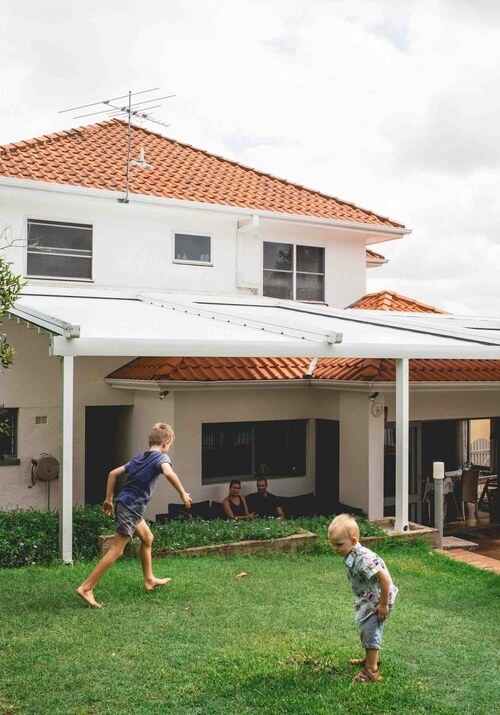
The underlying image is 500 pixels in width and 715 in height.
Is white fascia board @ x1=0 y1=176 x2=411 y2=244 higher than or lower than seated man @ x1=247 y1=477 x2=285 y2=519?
higher

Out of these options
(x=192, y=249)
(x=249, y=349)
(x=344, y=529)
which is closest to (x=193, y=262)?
(x=192, y=249)

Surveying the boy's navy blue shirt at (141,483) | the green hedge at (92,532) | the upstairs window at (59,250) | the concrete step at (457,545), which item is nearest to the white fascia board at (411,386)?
the green hedge at (92,532)

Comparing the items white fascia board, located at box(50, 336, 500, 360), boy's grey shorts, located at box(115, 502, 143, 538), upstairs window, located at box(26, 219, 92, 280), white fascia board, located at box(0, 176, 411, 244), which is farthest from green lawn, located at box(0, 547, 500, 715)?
white fascia board, located at box(0, 176, 411, 244)

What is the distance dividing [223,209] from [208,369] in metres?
5.10

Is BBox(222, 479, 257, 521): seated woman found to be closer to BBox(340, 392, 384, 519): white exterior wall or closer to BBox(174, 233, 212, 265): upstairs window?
BBox(340, 392, 384, 519): white exterior wall

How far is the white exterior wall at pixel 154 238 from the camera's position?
16.4m

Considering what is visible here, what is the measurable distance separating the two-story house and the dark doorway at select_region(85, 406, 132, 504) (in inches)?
1.4

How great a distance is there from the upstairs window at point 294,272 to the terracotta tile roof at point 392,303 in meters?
1.20

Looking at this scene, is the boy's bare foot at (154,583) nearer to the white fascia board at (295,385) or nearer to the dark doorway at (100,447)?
the white fascia board at (295,385)

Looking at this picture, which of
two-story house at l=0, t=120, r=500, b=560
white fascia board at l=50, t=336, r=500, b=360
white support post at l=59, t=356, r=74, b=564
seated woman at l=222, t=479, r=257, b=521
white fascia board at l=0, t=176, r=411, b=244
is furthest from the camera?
white fascia board at l=0, t=176, r=411, b=244

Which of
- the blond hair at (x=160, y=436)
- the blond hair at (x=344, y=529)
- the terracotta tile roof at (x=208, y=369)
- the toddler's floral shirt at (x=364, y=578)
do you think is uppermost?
the terracotta tile roof at (x=208, y=369)

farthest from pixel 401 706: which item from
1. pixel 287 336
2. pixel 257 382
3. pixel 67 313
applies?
pixel 257 382

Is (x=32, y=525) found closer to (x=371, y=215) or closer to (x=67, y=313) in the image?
(x=67, y=313)

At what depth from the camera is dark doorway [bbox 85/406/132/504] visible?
54.4 ft
